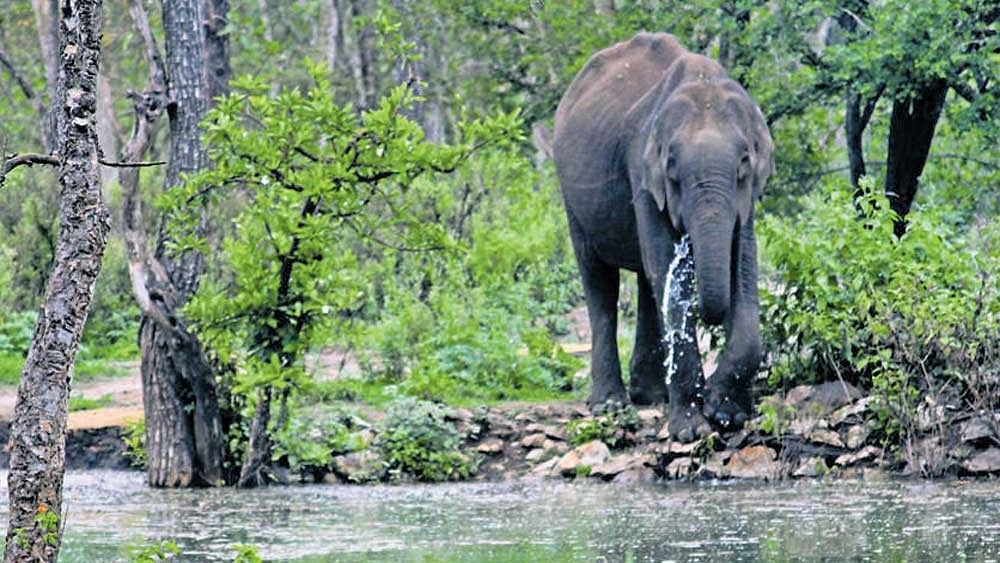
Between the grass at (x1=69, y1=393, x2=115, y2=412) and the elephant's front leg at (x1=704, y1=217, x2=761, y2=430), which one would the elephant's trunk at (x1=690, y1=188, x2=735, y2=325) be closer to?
the elephant's front leg at (x1=704, y1=217, x2=761, y2=430)

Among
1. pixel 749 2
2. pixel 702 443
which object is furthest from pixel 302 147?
pixel 749 2

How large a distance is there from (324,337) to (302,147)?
131 cm

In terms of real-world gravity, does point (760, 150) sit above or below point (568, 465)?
above

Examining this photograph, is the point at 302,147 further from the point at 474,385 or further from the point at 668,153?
the point at 474,385

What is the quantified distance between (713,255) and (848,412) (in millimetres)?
1667

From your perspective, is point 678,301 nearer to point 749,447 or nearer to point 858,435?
point 749,447

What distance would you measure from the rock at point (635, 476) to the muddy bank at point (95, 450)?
12.7ft

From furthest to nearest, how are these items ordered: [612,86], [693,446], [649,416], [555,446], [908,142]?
1. [908,142]
2. [612,86]
3. [649,416]
4. [555,446]
5. [693,446]

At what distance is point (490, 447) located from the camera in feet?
48.8

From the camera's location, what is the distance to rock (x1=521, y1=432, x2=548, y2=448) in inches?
587

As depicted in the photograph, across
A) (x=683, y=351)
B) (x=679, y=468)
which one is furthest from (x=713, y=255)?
Answer: (x=679, y=468)

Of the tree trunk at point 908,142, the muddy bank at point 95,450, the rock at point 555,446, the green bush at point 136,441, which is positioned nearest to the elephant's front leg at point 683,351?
the rock at point 555,446

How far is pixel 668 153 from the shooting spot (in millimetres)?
13664

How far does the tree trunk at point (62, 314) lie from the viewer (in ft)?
23.1
